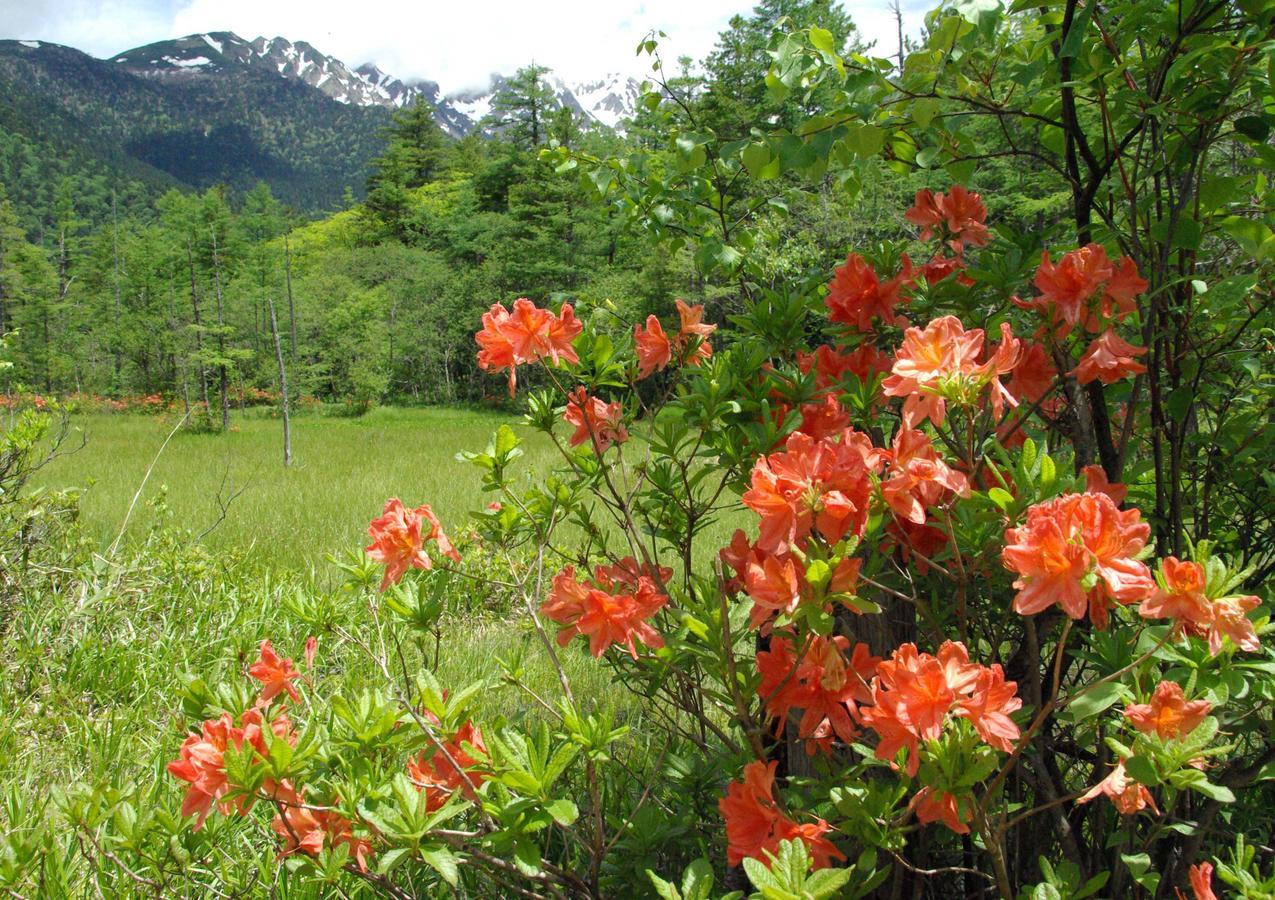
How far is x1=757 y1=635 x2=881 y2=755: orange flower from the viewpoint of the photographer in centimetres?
82

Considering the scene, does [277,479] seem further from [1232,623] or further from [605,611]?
[1232,623]

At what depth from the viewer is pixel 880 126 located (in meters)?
0.99

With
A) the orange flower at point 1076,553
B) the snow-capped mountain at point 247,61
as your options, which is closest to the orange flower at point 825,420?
the orange flower at point 1076,553

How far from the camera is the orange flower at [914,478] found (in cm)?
71

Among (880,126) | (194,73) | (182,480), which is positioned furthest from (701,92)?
(194,73)

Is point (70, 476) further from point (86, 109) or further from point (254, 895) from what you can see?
point (86, 109)

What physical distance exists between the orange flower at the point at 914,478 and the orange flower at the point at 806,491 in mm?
34

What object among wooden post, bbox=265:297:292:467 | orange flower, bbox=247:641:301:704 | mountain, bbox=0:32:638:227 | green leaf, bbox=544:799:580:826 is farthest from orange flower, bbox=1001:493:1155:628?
mountain, bbox=0:32:638:227

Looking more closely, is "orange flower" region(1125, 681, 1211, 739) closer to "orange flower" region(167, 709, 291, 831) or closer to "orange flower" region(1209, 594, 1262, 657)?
"orange flower" region(1209, 594, 1262, 657)

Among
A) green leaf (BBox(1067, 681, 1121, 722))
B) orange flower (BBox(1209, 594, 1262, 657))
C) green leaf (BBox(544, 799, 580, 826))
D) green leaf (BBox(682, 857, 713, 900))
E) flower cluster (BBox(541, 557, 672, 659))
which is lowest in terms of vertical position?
green leaf (BBox(682, 857, 713, 900))

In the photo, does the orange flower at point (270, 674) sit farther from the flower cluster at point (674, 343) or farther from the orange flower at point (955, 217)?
the orange flower at point (955, 217)

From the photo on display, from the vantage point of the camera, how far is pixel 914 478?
0.72m

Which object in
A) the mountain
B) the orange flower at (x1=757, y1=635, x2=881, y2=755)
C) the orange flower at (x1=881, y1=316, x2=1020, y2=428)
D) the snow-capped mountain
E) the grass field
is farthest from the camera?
the snow-capped mountain

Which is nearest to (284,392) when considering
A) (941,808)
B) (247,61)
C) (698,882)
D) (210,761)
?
(210,761)
